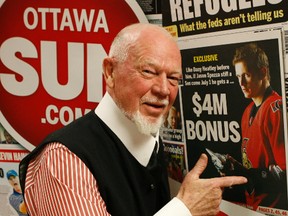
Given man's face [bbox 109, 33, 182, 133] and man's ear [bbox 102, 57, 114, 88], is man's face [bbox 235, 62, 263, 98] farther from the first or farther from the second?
man's ear [bbox 102, 57, 114, 88]

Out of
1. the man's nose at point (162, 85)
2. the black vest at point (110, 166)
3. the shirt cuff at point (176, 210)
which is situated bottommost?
the shirt cuff at point (176, 210)

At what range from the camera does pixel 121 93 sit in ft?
2.95

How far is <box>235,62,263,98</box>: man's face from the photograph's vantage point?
910 mm

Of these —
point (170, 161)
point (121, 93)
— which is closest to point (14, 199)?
point (170, 161)

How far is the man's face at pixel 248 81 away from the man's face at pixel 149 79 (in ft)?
0.46

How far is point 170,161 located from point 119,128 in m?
0.27

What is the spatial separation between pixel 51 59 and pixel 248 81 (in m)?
0.58

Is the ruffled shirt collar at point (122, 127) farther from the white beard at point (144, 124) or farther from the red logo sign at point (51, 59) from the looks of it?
the red logo sign at point (51, 59)

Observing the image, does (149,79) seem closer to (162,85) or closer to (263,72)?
(162,85)

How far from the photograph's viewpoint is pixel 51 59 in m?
1.22

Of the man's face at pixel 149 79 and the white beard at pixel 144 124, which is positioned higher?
the man's face at pixel 149 79

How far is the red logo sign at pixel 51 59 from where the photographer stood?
3.90 ft

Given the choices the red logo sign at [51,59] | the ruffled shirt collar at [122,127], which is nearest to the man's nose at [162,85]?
the ruffled shirt collar at [122,127]

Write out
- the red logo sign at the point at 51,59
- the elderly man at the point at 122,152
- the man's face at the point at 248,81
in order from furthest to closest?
the red logo sign at the point at 51,59, the man's face at the point at 248,81, the elderly man at the point at 122,152
